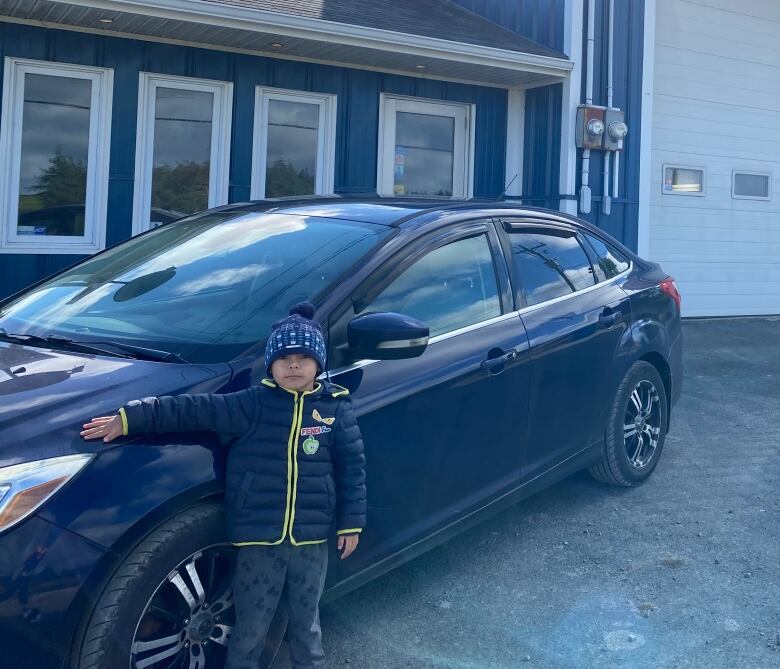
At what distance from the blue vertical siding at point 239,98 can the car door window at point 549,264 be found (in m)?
4.79

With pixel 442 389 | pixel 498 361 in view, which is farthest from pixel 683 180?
pixel 442 389

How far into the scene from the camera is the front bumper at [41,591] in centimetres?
217

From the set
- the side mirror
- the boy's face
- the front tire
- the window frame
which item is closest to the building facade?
the window frame

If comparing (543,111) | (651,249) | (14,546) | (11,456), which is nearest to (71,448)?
(11,456)

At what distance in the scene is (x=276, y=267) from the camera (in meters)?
3.39

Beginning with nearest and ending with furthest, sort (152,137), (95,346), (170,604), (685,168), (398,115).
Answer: (170,604) < (95,346) < (152,137) < (398,115) < (685,168)

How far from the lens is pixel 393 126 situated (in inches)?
371

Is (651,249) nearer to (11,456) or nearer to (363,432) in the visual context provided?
(363,432)

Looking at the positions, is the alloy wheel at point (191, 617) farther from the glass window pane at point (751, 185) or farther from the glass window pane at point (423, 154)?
the glass window pane at point (751, 185)

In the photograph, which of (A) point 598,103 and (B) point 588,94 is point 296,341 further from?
(A) point 598,103

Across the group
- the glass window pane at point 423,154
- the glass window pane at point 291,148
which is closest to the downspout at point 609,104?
the glass window pane at point 423,154

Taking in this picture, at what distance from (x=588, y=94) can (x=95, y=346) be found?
26.9 feet

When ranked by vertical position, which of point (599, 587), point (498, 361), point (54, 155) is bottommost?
point (599, 587)

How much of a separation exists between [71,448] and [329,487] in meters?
0.76
